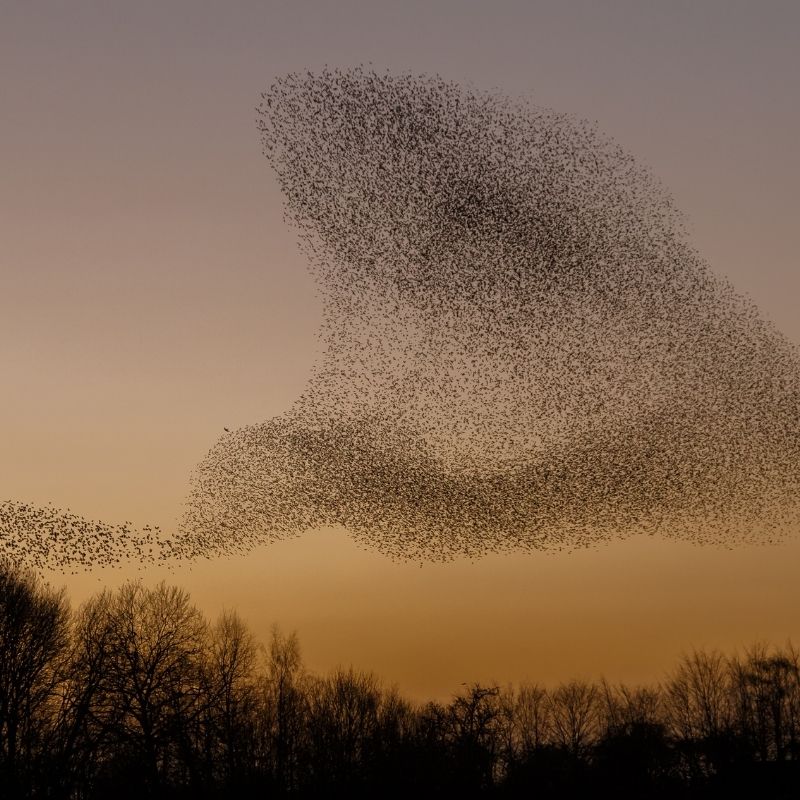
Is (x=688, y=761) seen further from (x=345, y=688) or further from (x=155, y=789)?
(x=155, y=789)

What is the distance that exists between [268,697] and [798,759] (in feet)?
141

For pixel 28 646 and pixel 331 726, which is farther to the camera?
pixel 331 726

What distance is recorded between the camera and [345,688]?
90750mm

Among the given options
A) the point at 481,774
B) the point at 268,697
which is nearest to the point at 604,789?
the point at 481,774

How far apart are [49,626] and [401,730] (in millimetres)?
51547

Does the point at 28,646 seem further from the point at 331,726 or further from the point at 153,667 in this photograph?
the point at 331,726

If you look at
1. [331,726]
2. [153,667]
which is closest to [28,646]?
[153,667]

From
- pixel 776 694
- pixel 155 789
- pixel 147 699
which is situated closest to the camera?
pixel 155 789

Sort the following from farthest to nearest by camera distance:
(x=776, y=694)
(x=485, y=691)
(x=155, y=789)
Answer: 1. (x=776, y=694)
2. (x=485, y=691)
3. (x=155, y=789)

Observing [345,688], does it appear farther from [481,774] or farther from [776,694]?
[776,694]

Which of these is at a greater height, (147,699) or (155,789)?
(147,699)

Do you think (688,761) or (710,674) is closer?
Answer: (688,761)

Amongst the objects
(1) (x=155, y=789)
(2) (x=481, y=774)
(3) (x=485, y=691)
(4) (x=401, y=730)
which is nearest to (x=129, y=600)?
(1) (x=155, y=789)

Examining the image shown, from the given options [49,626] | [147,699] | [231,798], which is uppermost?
Answer: [49,626]
